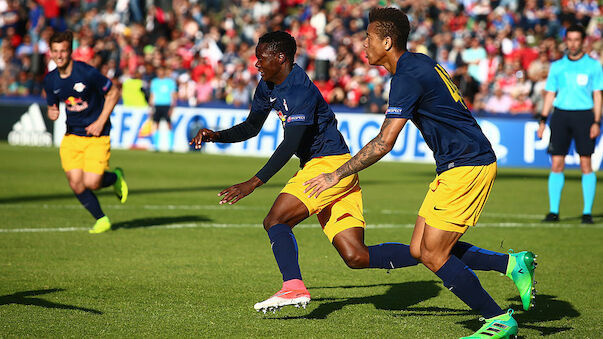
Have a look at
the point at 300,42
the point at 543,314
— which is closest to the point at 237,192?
the point at 543,314

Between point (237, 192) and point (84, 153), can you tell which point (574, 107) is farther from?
Result: point (237, 192)

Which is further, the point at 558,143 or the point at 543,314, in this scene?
A: the point at 558,143

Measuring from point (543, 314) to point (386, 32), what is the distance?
2598 mm

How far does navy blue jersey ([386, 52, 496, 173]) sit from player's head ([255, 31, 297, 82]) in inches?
45.0

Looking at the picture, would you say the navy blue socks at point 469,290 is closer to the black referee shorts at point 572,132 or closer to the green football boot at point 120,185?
the green football boot at point 120,185

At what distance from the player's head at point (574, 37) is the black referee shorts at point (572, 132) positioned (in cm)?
87

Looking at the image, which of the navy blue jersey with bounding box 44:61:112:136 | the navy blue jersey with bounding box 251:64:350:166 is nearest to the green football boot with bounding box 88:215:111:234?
the navy blue jersey with bounding box 44:61:112:136

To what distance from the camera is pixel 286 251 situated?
5.89 m

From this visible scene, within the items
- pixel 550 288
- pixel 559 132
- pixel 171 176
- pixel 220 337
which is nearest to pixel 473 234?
pixel 559 132

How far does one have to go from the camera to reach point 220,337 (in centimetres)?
550

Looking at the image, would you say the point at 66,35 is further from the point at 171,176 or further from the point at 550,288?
the point at 171,176

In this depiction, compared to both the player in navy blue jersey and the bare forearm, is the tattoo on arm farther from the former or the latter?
the player in navy blue jersey

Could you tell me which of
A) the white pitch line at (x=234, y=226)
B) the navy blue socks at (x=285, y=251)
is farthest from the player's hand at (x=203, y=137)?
the white pitch line at (x=234, y=226)

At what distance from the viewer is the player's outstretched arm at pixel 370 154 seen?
17.0ft
